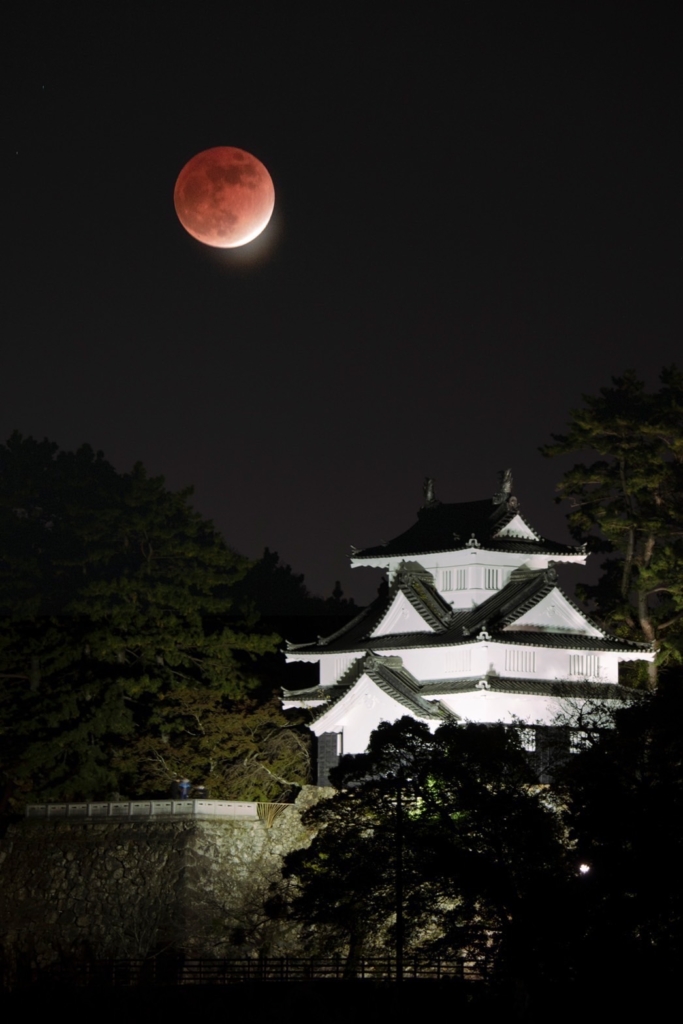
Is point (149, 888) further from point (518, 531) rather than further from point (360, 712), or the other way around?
point (518, 531)

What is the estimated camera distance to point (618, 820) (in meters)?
25.2

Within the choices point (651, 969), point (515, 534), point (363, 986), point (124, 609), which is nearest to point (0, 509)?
point (124, 609)

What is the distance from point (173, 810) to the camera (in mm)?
34781

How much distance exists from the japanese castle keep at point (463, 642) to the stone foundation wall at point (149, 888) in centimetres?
280

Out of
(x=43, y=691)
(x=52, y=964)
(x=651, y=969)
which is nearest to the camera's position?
(x=651, y=969)

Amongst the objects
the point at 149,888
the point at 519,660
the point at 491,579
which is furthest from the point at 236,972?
the point at 491,579

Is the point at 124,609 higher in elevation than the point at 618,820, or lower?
higher

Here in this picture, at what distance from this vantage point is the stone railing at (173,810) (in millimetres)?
34750

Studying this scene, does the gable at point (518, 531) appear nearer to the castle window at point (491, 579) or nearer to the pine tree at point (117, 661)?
the castle window at point (491, 579)

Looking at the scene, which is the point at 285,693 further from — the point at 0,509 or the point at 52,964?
the point at 0,509

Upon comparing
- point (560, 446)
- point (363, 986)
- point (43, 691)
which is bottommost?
point (363, 986)

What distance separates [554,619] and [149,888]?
1104cm

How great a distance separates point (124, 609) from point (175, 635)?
4.39ft

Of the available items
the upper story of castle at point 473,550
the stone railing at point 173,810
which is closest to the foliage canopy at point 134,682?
the stone railing at point 173,810
